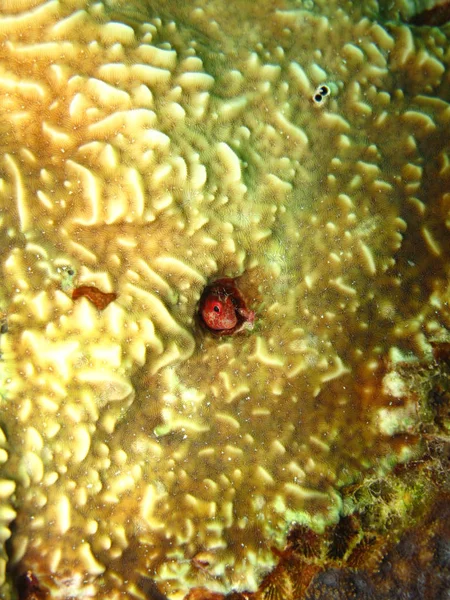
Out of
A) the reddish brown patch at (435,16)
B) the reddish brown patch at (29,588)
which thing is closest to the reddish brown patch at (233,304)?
the reddish brown patch at (29,588)

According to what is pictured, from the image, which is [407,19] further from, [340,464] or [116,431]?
[116,431]

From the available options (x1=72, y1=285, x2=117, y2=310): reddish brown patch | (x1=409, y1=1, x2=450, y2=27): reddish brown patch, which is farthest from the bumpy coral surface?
(x1=409, y1=1, x2=450, y2=27): reddish brown patch

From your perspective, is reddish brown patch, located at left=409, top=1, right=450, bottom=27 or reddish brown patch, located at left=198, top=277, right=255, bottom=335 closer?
reddish brown patch, located at left=198, top=277, right=255, bottom=335

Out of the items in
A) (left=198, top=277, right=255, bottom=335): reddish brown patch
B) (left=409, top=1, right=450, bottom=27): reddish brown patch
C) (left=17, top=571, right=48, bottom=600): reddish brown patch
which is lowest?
(left=17, top=571, right=48, bottom=600): reddish brown patch

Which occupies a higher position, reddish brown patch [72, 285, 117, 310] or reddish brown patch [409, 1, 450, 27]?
reddish brown patch [409, 1, 450, 27]

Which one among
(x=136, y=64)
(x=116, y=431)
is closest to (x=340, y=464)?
(x=116, y=431)

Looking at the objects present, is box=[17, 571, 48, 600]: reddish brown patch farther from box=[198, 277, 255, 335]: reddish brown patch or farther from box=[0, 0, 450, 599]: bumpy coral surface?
box=[198, 277, 255, 335]: reddish brown patch

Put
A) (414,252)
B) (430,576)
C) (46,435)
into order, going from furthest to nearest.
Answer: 1. (414,252)
2. (430,576)
3. (46,435)
